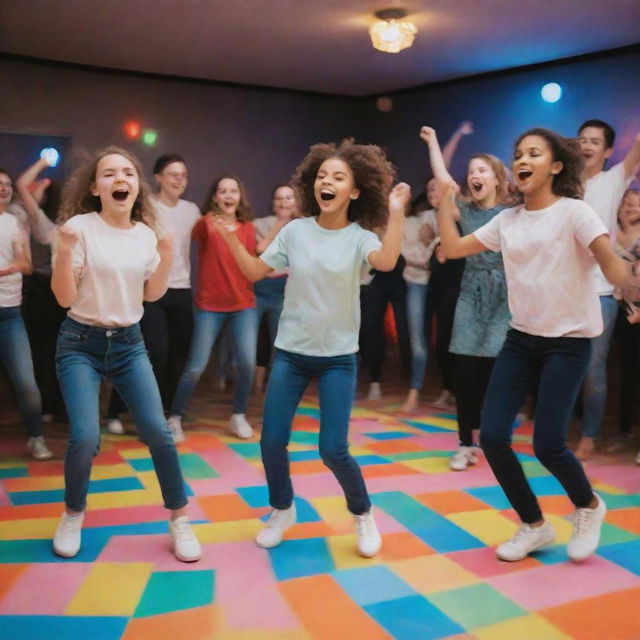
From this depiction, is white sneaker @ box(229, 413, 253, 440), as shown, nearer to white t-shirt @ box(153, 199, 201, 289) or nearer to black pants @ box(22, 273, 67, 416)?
white t-shirt @ box(153, 199, 201, 289)

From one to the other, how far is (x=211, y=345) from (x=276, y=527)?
167 centimetres

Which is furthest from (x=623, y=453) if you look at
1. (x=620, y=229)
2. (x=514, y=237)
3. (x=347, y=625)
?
(x=347, y=625)

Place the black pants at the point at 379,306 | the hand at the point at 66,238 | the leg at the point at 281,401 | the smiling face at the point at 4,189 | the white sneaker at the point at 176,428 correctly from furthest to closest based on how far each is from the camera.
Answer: the black pants at the point at 379,306
the white sneaker at the point at 176,428
the smiling face at the point at 4,189
the leg at the point at 281,401
the hand at the point at 66,238

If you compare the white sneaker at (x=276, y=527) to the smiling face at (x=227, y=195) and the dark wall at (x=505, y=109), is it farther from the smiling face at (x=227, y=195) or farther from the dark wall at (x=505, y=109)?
the dark wall at (x=505, y=109)

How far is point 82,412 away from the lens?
8.05ft

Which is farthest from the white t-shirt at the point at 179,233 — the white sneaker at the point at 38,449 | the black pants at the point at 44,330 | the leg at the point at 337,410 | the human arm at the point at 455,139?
the human arm at the point at 455,139

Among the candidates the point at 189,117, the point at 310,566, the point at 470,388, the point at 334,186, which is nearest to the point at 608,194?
the point at 470,388

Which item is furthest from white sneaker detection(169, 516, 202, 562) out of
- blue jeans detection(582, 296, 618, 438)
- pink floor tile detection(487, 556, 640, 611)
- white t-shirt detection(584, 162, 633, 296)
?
white t-shirt detection(584, 162, 633, 296)

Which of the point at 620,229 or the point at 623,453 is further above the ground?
the point at 620,229

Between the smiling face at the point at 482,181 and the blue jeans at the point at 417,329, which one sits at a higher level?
the smiling face at the point at 482,181

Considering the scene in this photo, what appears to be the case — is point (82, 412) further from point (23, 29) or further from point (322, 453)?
point (23, 29)

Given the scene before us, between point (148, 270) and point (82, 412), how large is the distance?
53 cm

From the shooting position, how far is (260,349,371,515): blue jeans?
2.47m

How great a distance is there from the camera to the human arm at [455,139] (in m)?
7.00
